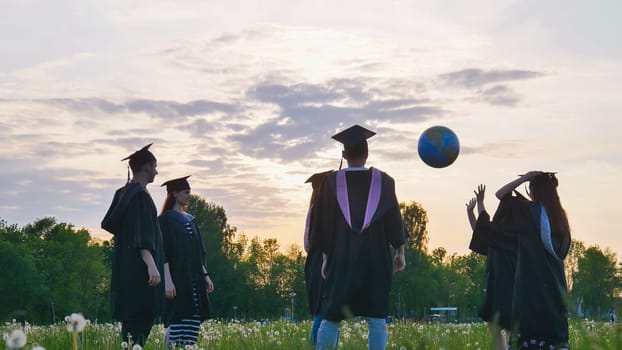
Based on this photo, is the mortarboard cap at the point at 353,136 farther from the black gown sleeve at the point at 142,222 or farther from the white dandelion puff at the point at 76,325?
the white dandelion puff at the point at 76,325

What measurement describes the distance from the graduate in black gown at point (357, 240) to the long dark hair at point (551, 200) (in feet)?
7.53

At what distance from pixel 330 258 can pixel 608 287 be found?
89503 millimetres

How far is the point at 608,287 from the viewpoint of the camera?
302ft

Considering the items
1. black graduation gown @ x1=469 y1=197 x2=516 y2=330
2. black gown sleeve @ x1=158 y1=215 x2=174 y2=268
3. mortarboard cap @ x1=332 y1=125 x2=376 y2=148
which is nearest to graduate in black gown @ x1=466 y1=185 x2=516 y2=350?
black graduation gown @ x1=469 y1=197 x2=516 y2=330

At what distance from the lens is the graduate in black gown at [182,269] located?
11.5 m

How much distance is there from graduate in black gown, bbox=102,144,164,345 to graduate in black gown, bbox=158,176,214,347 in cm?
183

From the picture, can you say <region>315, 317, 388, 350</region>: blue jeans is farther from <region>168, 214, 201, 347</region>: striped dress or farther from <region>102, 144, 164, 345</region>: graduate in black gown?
<region>168, 214, 201, 347</region>: striped dress

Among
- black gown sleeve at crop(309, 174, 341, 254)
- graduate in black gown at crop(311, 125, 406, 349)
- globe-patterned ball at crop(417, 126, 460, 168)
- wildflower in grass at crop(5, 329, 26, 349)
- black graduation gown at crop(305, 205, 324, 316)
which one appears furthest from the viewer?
globe-patterned ball at crop(417, 126, 460, 168)

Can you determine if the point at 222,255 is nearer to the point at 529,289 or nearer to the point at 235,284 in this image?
the point at 235,284

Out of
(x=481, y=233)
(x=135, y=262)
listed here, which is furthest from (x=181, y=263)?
(x=481, y=233)

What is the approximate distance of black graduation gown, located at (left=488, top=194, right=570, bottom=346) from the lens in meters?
9.96

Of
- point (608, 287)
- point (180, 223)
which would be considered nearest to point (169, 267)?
point (180, 223)

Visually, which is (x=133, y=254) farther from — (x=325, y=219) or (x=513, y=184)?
(x=513, y=184)

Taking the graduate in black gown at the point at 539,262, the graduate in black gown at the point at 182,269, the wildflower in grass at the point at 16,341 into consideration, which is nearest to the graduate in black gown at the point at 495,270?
the graduate in black gown at the point at 539,262
